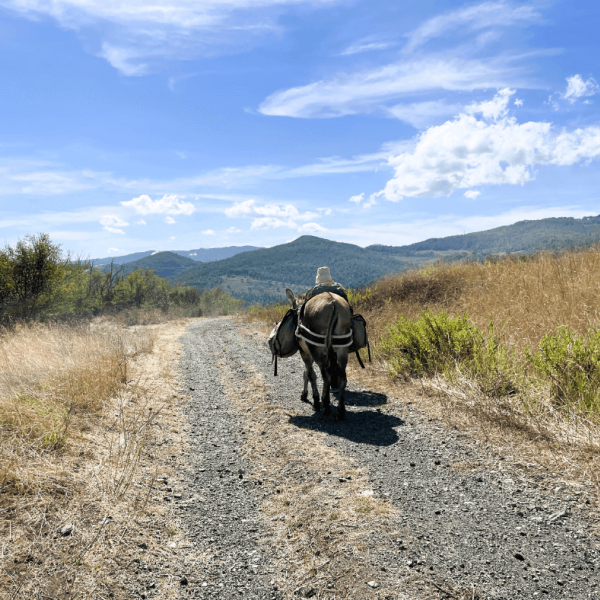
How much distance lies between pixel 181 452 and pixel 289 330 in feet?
9.07

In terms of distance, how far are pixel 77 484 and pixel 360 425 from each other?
3795 mm

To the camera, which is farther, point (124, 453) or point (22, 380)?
point (22, 380)

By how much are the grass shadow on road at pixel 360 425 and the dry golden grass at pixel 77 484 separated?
2136 mm

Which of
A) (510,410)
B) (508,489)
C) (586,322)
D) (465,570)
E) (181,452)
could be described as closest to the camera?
(465,570)

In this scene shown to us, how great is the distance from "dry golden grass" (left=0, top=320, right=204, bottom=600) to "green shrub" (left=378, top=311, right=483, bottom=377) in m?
4.57

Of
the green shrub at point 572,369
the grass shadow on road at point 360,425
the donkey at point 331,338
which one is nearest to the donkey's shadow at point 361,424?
the grass shadow on road at point 360,425

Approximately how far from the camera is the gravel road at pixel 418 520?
2688mm

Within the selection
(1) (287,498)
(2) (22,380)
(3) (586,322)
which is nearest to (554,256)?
(3) (586,322)

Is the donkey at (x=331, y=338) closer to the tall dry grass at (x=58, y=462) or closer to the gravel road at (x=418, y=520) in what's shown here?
the gravel road at (x=418, y=520)

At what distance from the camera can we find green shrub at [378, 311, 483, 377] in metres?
7.25

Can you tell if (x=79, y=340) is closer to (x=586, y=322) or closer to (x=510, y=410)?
(x=510, y=410)

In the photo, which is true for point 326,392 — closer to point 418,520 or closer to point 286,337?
point 286,337

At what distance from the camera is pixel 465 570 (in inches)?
109

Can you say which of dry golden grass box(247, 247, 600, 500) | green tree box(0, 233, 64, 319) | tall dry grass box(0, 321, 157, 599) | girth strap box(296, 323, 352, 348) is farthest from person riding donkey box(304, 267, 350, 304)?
green tree box(0, 233, 64, 319)
